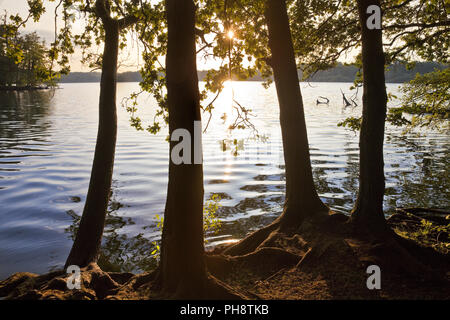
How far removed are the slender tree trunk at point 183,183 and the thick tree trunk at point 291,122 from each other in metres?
4.20

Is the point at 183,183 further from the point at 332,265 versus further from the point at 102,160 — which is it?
the point at 102,160

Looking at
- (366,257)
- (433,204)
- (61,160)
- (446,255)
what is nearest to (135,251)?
(366,257)

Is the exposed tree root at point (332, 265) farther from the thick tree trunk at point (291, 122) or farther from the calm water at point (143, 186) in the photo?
the calm water at point (143, 186)

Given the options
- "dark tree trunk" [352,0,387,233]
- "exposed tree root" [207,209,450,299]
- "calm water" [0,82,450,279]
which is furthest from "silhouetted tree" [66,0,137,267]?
"dark tree trunk" [352,0,387,233]

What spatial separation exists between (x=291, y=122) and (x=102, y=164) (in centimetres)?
529

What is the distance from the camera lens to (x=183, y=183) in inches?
221

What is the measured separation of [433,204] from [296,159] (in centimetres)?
1128

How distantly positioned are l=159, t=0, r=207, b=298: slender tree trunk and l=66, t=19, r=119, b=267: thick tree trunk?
376 cm

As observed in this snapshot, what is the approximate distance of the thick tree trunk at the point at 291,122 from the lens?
30.5 feet

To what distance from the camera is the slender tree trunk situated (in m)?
5.45

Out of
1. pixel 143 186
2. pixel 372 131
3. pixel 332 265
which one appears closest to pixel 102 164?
pixel 332 265

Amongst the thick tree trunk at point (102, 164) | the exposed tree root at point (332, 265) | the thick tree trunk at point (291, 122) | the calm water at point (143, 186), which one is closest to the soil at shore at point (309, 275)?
the exposed tree root at point (332, 265)

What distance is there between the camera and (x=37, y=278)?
24.9ft
